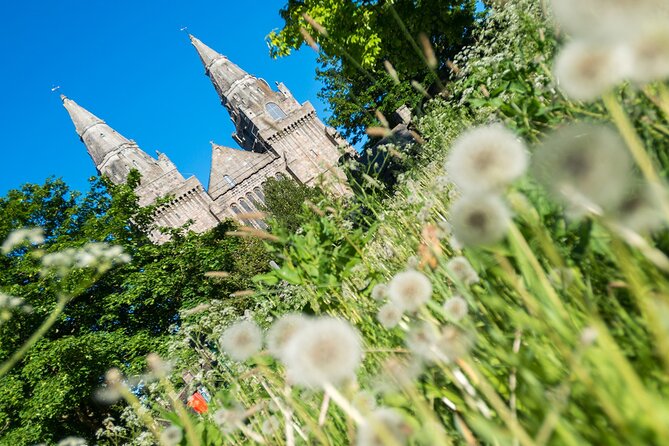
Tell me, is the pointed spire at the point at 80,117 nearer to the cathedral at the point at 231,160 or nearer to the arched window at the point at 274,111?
the cathedral at the point at 231,160

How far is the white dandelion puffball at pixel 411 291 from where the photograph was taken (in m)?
1.48

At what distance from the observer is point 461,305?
1592 mm

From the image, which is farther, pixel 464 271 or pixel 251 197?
pixel 251 197

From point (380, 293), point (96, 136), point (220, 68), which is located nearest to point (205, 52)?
point (220, 68)

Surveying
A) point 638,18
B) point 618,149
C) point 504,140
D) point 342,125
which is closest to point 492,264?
point 504,140

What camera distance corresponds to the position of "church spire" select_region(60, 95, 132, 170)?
56062mm

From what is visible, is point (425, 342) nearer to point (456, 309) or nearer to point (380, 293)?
point (456, 309)

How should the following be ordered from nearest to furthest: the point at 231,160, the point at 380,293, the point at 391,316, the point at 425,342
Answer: the point at 425,342 < the point at 391,316 < the point at 380,293 < the point at 231,160

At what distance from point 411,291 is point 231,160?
205 ft

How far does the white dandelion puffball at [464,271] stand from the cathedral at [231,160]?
2009 inches

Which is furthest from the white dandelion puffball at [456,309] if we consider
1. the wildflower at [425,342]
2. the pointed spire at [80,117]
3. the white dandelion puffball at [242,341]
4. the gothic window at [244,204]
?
the pointed spire at [80,117]

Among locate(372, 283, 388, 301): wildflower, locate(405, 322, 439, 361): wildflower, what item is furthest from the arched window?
locate(405, 322, 439, 361): wildflower

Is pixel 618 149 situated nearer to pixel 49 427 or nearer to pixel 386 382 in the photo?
pixel 386 382

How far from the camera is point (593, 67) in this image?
3.25ft
